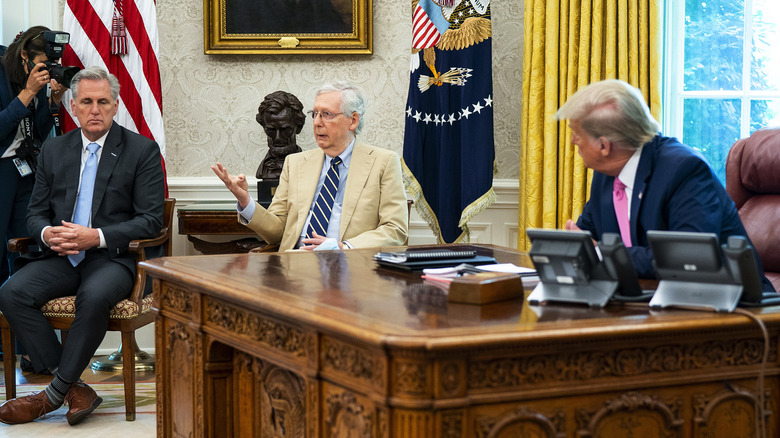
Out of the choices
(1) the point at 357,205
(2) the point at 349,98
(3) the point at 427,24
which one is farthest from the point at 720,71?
(1) the point at 357,205

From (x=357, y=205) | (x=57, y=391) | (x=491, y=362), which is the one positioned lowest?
(x=57, y=391)

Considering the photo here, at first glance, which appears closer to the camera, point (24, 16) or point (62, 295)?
point (62, 295)

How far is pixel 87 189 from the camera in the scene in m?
3.99

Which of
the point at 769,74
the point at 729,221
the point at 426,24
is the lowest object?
the point at 729,221

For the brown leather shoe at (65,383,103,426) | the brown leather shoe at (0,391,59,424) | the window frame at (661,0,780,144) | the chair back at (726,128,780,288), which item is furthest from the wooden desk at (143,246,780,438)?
the window frame at (661,0,780,144)

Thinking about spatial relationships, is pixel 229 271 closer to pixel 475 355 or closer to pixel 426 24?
pixel 475 355

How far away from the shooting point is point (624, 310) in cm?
184

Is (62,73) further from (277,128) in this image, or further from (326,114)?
(326,114)

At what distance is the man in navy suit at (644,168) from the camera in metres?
2.24

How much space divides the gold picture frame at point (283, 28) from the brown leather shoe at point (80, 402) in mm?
2146

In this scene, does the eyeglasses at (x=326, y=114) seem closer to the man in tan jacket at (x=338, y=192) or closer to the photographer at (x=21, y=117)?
the man in tan jacket at (x=338, y=192)

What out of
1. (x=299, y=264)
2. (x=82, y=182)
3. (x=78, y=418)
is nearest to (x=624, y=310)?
(x=299, y=264)

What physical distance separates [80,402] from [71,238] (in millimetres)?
731

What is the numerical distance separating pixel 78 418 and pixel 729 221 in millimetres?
2796
